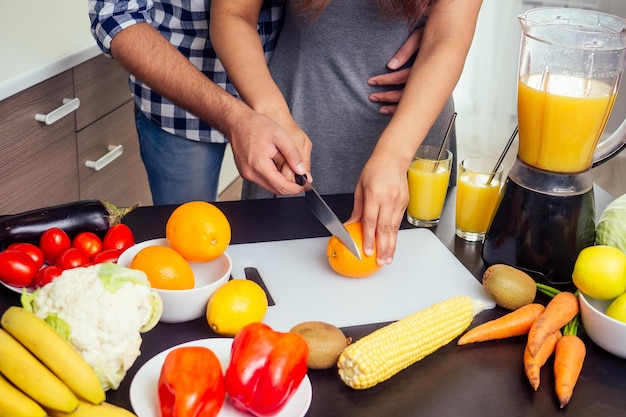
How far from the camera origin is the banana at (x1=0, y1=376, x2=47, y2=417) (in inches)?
27.8

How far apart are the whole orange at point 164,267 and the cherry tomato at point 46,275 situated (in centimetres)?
10

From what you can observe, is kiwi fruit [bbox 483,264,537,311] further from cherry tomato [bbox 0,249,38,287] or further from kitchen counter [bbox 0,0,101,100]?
kitchen counter [bbox 0,0,101,100]

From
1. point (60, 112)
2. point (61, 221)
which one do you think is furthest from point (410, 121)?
point (60, 112)

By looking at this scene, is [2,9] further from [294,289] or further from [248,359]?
[248,359]

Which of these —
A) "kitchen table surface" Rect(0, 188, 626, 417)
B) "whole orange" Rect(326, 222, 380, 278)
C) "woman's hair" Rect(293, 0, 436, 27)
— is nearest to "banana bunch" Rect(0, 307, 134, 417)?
"kitchen table surface" Rect(0, 188, 626, 417)

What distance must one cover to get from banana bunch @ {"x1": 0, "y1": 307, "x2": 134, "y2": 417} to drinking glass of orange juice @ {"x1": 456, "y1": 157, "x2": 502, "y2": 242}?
0.71 meters

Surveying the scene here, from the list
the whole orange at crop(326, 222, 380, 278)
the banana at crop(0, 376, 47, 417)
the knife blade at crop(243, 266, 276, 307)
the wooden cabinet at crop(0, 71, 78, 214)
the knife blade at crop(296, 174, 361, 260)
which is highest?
the banana at crop(0, 376, 47, 417)

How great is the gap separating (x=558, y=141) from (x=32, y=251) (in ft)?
2.59

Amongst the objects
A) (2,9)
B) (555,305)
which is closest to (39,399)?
(555,305)

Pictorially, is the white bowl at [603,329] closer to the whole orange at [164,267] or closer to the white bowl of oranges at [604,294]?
the white bowl of oranges at [604,294]

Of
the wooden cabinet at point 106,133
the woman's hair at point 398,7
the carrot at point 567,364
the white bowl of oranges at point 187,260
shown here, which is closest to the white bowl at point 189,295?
the white bowl of oranges at point 187,260

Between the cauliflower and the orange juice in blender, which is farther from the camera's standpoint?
the orange juice in blender

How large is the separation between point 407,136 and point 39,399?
774mm

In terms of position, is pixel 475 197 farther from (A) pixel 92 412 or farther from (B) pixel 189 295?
(A) pixel 92 412
